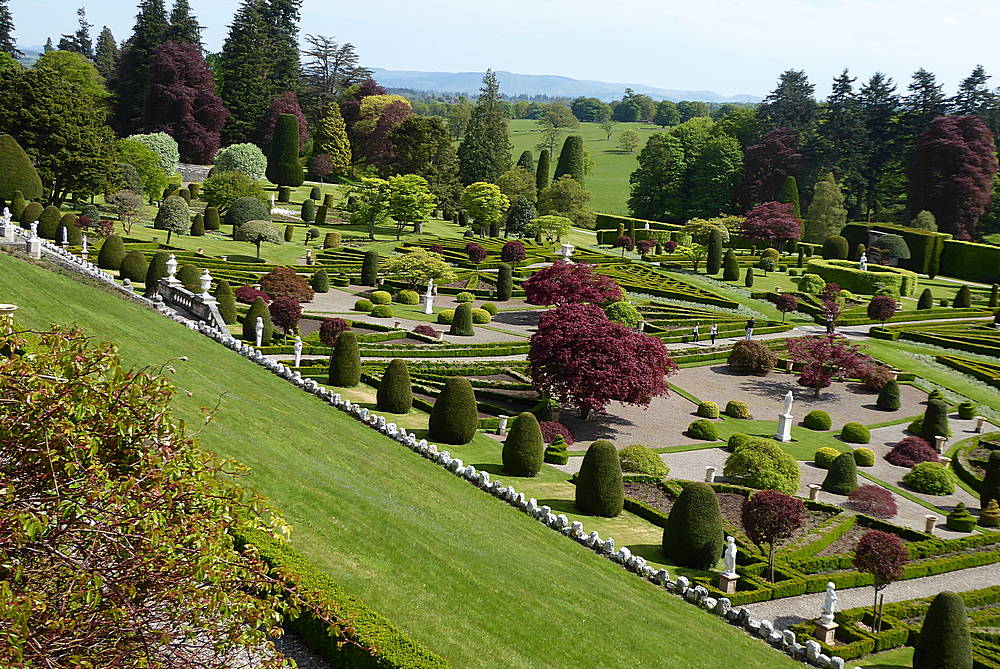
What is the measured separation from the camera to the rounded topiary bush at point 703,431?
3497cm

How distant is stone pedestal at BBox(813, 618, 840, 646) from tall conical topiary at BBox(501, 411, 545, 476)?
392 inches

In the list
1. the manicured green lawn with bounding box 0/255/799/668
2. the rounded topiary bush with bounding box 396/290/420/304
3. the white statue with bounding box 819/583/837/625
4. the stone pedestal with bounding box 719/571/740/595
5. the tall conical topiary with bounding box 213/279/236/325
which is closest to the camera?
the manicured green lawn with bounding box 0/255/799/668

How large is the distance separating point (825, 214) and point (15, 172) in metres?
70.0

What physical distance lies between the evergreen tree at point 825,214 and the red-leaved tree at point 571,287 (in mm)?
46116

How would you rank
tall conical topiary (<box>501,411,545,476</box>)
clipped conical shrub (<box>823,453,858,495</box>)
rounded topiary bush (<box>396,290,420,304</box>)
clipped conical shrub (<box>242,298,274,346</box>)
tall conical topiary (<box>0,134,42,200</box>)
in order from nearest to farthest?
tall conical topiary (<box>501,411,545,476</box>), clipped conical shrub (<box>823,453,858,495</box>), clipped conical shrub (<box>242,298,274,346</box>), tall conical topiary (<box>0,134,42,200</box>), rounded topiary bush (<box>396,290,420,304</box>)

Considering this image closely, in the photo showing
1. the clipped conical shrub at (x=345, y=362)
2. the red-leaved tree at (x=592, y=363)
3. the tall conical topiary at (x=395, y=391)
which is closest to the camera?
the tall conical topiary at (x=395, y=391)

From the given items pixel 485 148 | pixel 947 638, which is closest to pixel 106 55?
pixel 485 148

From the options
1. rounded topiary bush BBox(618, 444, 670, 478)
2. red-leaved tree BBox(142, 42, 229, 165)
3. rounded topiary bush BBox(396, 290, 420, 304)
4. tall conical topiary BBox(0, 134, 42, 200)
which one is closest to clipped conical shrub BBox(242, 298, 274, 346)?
rounded topiary bush BBox(618, 444, 670, 478)

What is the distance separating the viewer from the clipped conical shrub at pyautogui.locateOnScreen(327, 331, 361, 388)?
33.6 meters

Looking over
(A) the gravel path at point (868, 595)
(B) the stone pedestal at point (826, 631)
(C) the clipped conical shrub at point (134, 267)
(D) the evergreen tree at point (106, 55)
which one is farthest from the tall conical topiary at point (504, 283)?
(D) the evergreen tree at point (106, 55)

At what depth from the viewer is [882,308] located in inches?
2291

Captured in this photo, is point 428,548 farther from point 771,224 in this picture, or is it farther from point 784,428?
point 771,224

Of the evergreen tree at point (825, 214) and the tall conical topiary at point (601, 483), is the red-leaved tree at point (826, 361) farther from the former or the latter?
the evergreen tree at point (825, 214)

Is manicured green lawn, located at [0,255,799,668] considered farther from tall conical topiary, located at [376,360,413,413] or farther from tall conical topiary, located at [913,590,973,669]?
tall conical topiary, located at [376,360,413,413]
